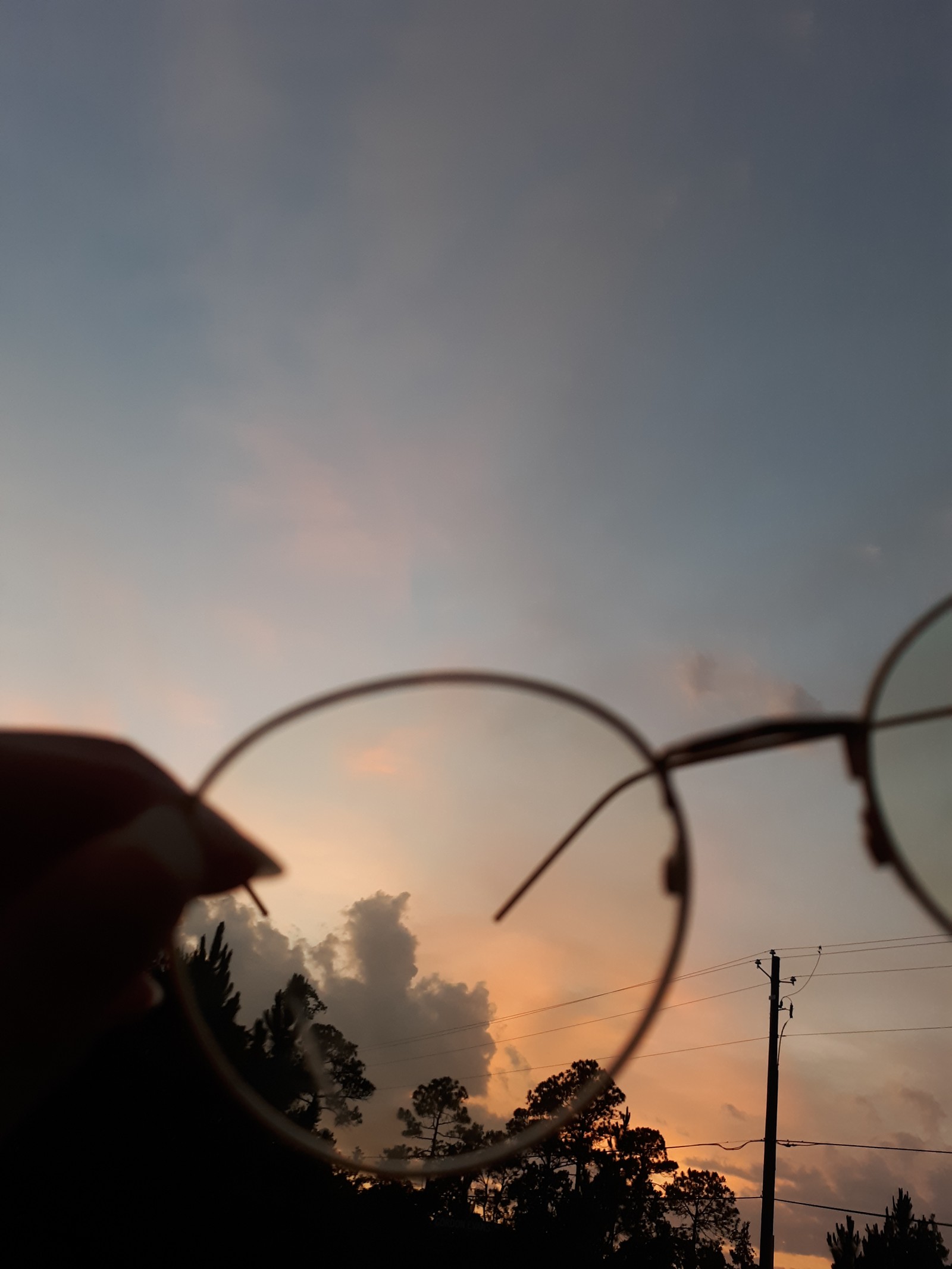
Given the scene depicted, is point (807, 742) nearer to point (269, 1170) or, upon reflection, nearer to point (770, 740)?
point (770, 740)

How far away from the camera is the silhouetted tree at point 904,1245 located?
17438 millimetres

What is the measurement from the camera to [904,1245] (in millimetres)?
18188

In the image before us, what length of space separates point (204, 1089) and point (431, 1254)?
735cm

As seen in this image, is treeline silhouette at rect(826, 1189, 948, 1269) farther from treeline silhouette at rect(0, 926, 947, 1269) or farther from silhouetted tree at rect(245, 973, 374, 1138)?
silhouetted tree at rect(245, 973, 374, 1138)

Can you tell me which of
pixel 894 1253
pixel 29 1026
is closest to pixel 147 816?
pixel 29 1026

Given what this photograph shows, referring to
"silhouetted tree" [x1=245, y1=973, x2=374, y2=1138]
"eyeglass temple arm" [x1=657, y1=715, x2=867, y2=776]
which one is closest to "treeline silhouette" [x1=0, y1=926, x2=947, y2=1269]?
"silhouetted tree" [x1=245, y1=973, x2=374, y2=1138]

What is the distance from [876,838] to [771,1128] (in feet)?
44.5

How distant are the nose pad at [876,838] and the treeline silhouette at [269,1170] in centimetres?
55

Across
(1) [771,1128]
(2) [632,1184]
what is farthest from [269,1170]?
(2) [632,1184]

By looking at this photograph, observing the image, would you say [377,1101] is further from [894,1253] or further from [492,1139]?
[894,1253]

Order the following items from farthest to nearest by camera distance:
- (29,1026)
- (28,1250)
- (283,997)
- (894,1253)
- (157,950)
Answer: (894,1253) < (28,1250) < (283,997) < (157,950) < (29,1026)

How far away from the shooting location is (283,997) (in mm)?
1437

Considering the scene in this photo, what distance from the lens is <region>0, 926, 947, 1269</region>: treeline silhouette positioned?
4.63 ft

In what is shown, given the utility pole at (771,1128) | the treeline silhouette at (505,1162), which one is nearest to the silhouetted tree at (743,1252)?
the treeline silhouette at (505,1162)
